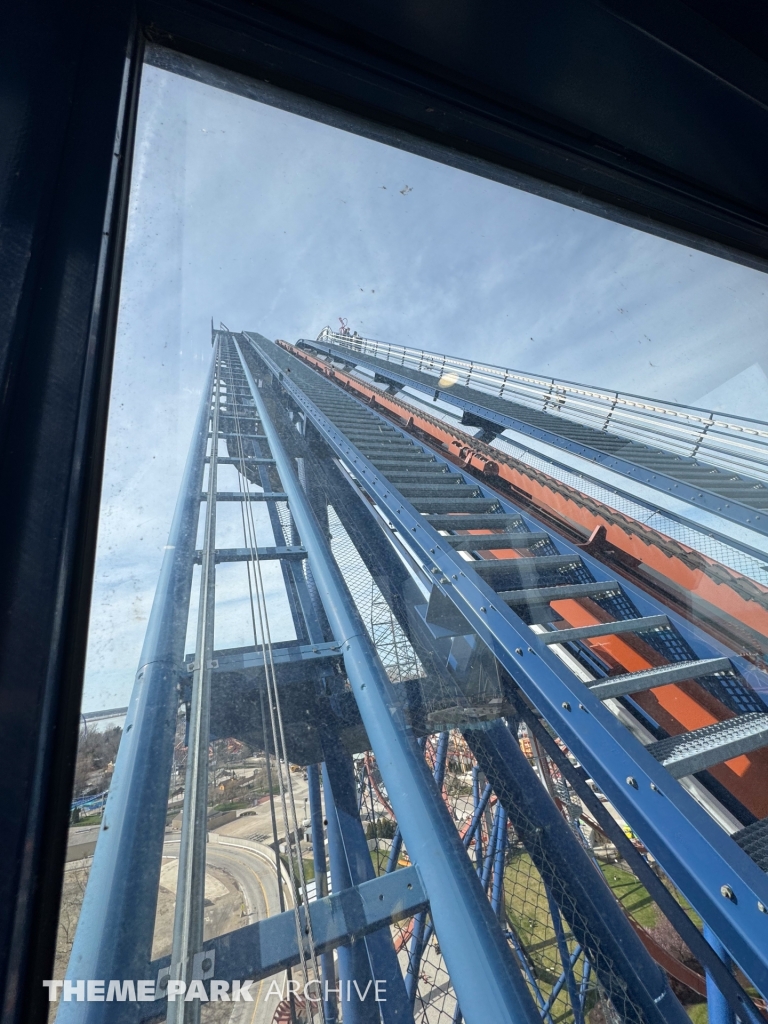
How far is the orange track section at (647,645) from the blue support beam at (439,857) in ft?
3.93

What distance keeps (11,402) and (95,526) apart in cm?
14

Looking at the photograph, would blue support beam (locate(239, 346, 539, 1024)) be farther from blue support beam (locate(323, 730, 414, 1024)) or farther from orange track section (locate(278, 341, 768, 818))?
orange track section (locate(278, 341, 768, 818))

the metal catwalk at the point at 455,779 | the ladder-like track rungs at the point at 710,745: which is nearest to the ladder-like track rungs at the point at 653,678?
the metal catwalk at the point at 455,779

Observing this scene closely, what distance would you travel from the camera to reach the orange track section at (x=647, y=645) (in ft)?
5.30

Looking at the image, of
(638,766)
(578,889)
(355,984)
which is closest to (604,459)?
(638,766)

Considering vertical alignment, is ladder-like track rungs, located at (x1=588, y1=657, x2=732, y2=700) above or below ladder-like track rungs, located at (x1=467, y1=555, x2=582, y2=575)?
below

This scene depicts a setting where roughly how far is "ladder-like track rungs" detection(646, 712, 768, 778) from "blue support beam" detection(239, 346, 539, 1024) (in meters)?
0.59

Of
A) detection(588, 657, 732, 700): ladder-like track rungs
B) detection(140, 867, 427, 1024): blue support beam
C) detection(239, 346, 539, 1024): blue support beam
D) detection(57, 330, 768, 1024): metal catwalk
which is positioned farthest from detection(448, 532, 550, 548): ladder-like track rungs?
detection(140, 867, 427, 1024): blue support beam

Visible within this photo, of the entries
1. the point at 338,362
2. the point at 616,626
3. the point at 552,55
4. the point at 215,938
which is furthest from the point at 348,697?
the point at 338,362

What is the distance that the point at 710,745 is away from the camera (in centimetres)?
126

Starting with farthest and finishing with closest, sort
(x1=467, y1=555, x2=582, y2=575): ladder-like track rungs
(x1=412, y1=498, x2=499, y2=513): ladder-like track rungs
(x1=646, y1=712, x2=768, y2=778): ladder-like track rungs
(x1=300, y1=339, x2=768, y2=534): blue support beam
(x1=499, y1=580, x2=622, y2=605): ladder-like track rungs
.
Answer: (x1=412, y1=498, x2=499, y2=513): ladder-like track rungs
(x1=300, y1=339, x2=768, y2=534): blue support beam
(x1=467, y1=555, x2=582, y2=575): ladder-like track rungs
(x1=499, y1=580, x2=622, y2=605): ladder-like track rungs
(x1=646, y1=712, x2=768, y2=778): ladder-like track rungs

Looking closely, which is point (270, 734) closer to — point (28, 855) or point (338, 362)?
point (28, 855)

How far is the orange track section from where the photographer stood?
161cm

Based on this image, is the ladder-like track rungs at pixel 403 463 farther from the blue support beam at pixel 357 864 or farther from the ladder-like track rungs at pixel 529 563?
the blue support beam at pixel 357 864
